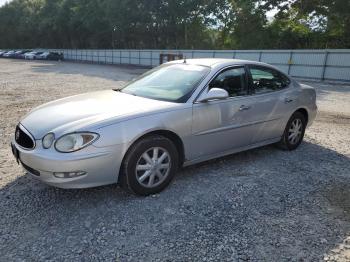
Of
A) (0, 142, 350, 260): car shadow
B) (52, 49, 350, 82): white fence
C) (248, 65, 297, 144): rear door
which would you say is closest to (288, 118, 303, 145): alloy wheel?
(248, 65, 297, 144): rear door

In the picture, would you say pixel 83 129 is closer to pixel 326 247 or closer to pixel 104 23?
pixel 326 247

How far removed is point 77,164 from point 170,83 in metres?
1.80

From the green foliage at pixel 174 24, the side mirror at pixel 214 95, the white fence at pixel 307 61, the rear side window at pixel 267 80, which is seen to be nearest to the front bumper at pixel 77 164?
the side mirror at pixel 214 95

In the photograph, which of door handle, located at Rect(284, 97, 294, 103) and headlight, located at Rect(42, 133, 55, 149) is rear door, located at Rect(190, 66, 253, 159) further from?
headlight, located at Rect(42, 133, 55, 149)

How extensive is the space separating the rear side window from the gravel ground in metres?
1.14

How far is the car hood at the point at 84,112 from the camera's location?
3.65m

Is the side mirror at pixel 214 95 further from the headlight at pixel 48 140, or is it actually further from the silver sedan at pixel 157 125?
the headlight at pixel 48 140

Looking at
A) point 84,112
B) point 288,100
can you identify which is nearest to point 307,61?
point 288,100

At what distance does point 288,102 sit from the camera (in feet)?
18.3

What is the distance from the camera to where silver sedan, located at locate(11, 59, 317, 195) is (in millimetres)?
3543

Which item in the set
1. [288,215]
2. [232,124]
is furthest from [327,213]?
[232,124]

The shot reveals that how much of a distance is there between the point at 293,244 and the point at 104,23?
54.1 metres

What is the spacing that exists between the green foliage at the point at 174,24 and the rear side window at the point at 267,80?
22373mm

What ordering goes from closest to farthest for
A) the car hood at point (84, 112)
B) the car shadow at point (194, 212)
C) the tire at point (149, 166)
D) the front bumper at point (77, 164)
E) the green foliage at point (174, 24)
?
the car shadow at point (194, 212), the front bumper at point (77, 164), the car hood at point (84, 112), the tire at point (149, 166), the green foliage at point (174, 24)
